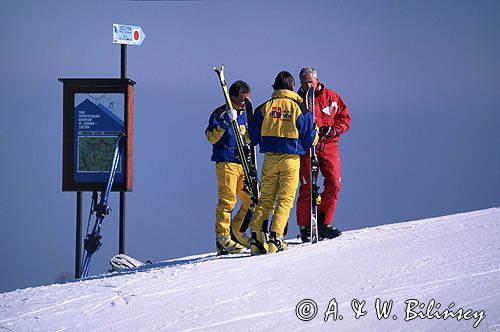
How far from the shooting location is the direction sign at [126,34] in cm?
1395

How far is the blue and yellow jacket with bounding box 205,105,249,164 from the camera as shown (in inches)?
396

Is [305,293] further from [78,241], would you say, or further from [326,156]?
[78,241]

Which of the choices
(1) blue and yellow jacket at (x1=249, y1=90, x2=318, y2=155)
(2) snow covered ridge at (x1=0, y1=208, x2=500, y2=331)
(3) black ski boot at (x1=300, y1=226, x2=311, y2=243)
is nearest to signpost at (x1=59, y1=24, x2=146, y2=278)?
(3) black ski boot at (x1=300, y1=226, x2=311, y2=243)

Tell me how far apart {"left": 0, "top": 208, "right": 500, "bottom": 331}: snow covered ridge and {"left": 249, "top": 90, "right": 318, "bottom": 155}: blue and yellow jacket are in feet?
3.83

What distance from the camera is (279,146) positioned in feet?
30.9

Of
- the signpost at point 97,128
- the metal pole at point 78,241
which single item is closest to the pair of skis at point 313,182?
the signpost at point 97,128

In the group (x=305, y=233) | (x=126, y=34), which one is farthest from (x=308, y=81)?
(x=126, y=34)

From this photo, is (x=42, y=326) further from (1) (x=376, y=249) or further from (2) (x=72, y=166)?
(2) (x=72, y=166)

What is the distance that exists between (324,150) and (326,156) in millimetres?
77

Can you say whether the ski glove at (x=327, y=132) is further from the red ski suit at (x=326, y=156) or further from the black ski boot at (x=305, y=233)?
the black ski boot at (x=305, y=233)

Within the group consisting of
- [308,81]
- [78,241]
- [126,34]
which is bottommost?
[78,241]

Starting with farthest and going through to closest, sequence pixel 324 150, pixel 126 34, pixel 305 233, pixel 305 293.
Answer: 1. pixel 126 34
2. pixel 305 233
3. pixel 324 150
4. pixel 305 293

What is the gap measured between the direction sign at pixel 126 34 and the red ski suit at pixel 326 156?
4338 millimetres

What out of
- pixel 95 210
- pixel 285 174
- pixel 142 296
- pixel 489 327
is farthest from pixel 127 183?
pixel 489 327
